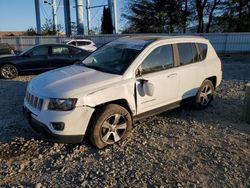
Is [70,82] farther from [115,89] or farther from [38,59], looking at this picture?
[38,59]

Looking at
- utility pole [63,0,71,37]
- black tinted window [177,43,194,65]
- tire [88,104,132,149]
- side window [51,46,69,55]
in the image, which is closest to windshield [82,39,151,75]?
tire [88,104,132,149]

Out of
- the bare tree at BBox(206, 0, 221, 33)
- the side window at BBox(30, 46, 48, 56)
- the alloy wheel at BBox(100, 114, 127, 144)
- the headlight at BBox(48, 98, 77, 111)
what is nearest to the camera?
the headlight at BBox(48, 98, 77, 111)

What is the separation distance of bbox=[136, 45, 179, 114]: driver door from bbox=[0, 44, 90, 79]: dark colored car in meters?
6.13

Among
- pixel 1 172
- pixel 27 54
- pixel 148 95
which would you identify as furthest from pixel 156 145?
pixel 27 54

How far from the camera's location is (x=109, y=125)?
4.83 m

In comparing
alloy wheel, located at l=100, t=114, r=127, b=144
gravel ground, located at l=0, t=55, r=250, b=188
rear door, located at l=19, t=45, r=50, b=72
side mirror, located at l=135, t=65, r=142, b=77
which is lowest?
gravel ground, located at l=0, t=55, r=250, b=188

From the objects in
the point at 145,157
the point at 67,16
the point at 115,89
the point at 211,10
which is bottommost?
the point at 145,157

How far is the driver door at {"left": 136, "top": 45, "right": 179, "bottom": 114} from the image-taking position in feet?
17.1

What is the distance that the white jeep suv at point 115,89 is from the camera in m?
4.50

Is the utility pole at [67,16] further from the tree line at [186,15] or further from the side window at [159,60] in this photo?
the side window at [159,60]

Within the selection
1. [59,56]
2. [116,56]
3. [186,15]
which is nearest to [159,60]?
[116,56]

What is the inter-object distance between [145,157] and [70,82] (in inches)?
63.2

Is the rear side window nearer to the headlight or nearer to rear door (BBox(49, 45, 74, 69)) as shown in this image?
the headlight

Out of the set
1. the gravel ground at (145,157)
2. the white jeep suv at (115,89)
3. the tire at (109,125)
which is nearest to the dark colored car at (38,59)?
the gravel ground at (145,157)
